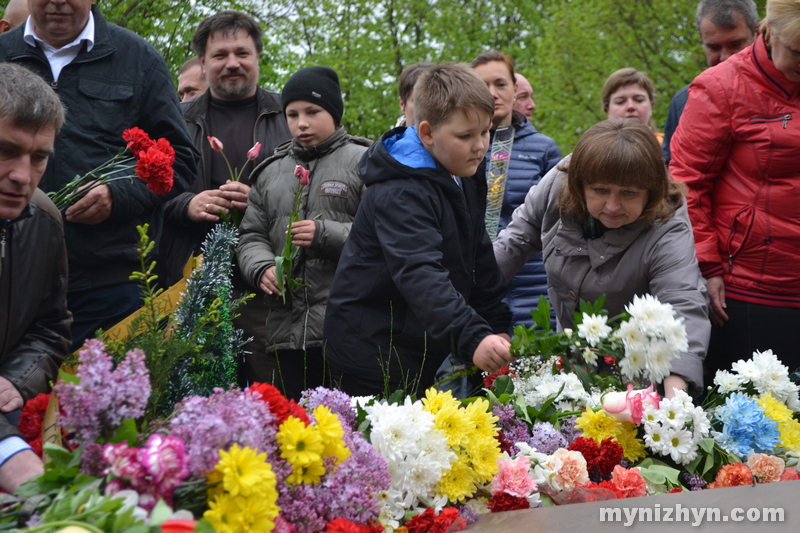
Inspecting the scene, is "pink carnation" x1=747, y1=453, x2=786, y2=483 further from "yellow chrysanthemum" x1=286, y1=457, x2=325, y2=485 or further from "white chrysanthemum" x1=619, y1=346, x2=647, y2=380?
"yellow chrysanthemum" x1=286, y1=457, x2=325, y2=485

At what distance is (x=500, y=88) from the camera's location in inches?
194

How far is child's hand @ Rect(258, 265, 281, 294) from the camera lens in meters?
4.05

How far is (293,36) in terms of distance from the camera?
18125 mm

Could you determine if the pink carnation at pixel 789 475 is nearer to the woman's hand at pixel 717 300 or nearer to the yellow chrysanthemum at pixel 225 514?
the woman's hand at pixel 717 300

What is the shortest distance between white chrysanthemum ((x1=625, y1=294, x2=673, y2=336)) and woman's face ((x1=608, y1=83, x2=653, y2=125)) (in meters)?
3.50

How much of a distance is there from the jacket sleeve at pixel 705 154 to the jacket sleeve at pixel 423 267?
1.19 metres

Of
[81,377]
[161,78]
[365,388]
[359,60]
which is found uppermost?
[359,60]

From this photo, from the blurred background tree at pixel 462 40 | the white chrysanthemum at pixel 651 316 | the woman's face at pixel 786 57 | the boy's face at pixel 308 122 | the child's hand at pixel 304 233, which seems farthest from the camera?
the blurred background tree at pixel 462 40

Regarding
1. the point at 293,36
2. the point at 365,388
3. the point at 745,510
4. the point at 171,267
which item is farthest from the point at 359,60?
the point at 745,510

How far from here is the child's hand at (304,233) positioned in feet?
13.0

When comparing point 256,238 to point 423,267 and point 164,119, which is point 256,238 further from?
point 423,267

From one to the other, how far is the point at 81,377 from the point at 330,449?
510 mm

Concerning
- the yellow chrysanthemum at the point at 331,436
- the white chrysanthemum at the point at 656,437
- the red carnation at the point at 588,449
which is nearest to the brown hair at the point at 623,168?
the white chrysanthemum at the point at 656,437

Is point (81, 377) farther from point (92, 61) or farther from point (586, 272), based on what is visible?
point (92, 61)
